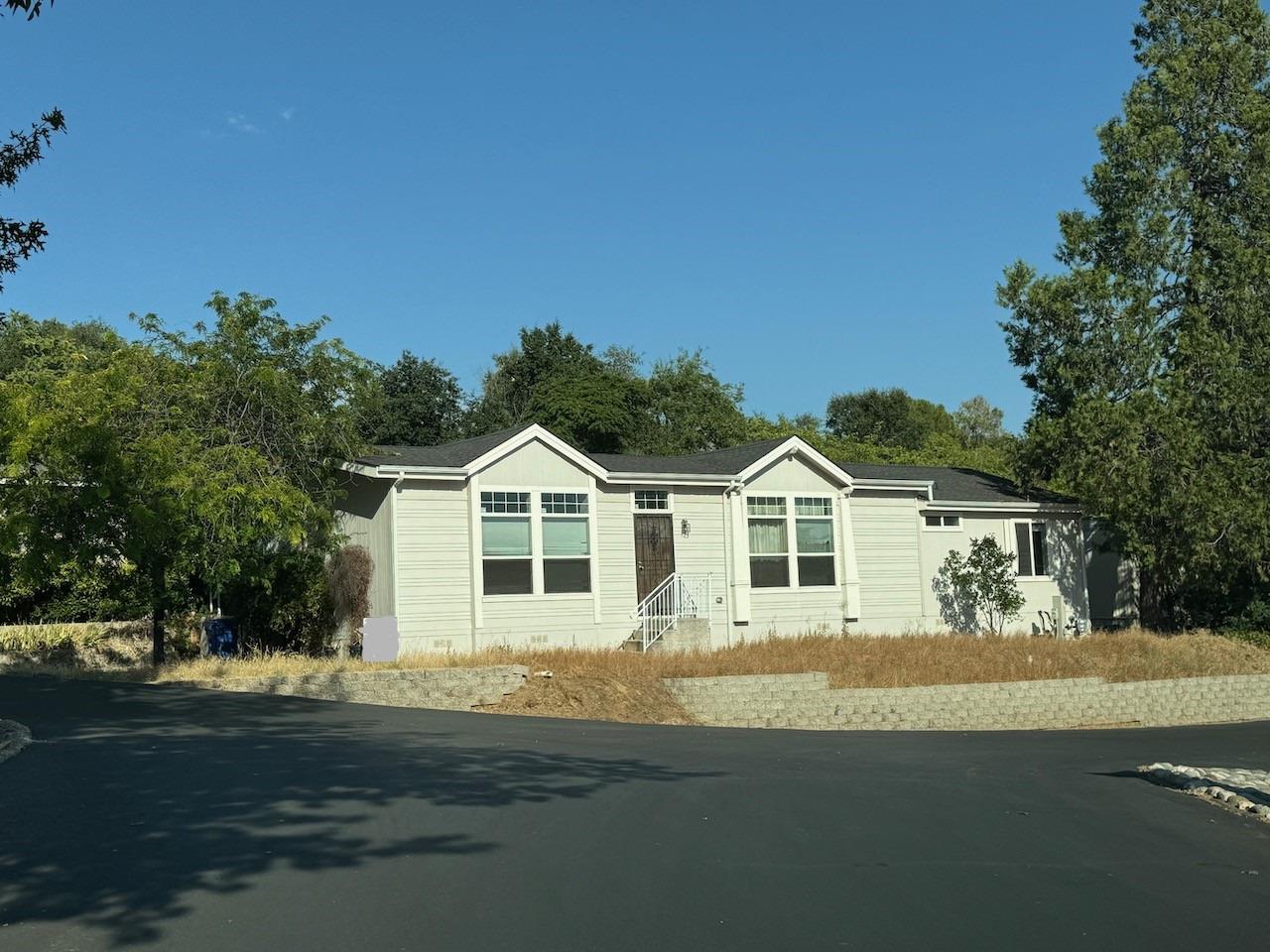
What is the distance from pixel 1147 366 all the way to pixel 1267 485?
3.87m

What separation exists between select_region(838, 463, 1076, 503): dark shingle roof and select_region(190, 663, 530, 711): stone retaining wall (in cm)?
1228

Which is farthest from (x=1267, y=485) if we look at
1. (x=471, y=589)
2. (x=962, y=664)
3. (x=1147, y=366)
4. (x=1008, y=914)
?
(x=1008, y=914)

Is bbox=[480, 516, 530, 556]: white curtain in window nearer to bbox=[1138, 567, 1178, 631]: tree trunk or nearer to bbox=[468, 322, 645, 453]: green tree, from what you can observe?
bbox=[1138, 567, 1178, 631]: tree trunk

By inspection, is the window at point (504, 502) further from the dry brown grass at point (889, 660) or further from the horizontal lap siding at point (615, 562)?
the dry brown grass at point (889, 660)

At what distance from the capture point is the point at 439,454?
24891mm

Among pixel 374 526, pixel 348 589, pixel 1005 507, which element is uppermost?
pixel 1005 507

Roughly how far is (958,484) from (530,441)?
13.2 meters

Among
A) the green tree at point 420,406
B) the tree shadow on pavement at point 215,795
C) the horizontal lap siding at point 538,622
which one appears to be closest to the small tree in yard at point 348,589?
the horizontal lap siding at point 538,622

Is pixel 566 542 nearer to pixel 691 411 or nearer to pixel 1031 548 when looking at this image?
pixel 1031 548

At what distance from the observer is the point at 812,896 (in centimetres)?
699

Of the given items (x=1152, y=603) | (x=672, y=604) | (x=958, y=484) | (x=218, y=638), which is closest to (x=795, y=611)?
(x=672, y=604)

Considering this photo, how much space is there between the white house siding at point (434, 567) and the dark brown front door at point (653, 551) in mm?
3864

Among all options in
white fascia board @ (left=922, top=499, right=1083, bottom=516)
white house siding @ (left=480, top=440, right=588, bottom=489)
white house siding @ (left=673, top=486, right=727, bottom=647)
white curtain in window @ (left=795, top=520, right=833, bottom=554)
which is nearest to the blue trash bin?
white house siding @ (left=480, top=440, right=588, bottom=489)

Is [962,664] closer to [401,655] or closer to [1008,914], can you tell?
[401,655]
